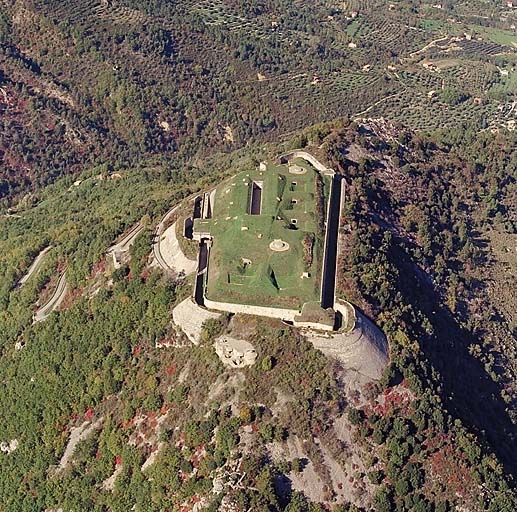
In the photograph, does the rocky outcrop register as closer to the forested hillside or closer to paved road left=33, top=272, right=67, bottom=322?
paved road left=33, top=272, right=67, bottom=322

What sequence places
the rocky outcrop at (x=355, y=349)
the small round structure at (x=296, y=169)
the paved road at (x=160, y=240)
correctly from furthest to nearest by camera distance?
the small round structure at (x=296, y=169) < the paved road at (x=160, y=240) < the rocky outcrop at (x=355, y=349)

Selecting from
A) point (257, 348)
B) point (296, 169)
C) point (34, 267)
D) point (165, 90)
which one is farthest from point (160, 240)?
point (165, 90)

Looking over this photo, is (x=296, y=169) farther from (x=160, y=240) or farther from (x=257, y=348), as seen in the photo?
(x=257, y=348)

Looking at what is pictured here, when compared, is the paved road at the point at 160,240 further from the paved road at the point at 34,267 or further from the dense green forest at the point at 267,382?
the paved road at the point at 34,267

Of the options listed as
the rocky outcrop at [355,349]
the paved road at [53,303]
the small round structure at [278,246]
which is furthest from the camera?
the paved road at [53,303]

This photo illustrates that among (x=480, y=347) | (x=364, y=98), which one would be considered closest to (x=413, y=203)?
(x=480, y=347)

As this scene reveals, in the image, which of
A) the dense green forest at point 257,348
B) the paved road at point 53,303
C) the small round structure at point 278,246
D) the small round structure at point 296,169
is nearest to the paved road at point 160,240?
the dense green forest at point 257,348

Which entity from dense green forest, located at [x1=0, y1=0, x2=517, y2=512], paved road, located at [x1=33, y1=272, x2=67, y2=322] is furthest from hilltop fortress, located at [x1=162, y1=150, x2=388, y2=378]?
paved road, located at [x1=33, y1=272, x2=67, y2=322]
